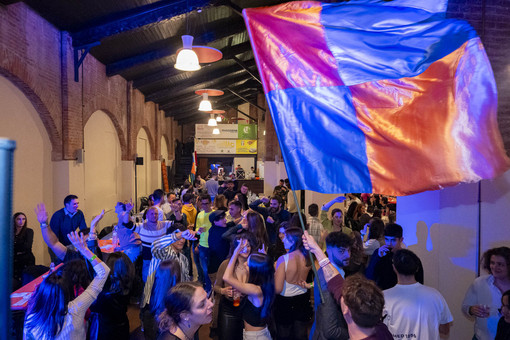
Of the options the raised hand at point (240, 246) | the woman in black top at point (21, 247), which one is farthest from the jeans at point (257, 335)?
the woman in black top at point (21, 247)

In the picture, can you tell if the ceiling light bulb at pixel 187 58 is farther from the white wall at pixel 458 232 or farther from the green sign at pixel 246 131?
the green sign at pixel 246 131

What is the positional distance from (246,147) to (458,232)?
20165 millimetres

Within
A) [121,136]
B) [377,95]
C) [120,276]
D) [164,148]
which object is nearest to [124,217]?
[120,276]

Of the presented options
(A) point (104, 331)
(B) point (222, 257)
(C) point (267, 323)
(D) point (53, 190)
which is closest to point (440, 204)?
(C) point (267, 323)

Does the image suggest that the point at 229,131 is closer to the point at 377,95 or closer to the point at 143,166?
the point at 143,166

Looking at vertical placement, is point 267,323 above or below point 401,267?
below

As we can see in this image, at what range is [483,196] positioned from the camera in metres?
3.73

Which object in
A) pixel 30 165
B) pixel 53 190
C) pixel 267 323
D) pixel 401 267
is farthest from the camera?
pixel 53 190

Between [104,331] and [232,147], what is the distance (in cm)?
2044

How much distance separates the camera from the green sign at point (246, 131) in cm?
2322

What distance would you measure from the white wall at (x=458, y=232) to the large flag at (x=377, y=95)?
176cm

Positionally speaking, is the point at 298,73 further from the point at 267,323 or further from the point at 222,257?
the point at 222,257

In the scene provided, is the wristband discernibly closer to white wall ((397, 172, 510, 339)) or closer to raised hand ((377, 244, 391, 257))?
raised hand ((377, 244, 391, 257))

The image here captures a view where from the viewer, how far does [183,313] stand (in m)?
2.15
